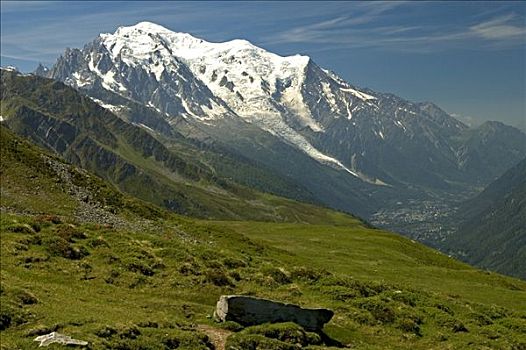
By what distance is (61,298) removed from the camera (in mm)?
35500

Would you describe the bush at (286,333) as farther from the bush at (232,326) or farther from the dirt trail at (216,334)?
the dirt trail at (216,334)

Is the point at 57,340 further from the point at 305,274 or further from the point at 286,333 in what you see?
the point at 305,274

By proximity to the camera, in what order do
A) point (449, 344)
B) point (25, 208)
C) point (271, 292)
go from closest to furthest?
point (449, 344) < point (271, 292) < point (25, 208)

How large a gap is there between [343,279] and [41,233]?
2661 cm

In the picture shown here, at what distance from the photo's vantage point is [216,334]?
3297 cm

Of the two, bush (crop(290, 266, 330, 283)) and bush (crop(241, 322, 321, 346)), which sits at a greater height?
bush (crop(241, 322, 321, 346))

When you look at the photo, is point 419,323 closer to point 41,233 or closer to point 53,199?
point 41,233

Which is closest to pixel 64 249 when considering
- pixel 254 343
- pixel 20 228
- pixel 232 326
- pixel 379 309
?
pixel 20 228

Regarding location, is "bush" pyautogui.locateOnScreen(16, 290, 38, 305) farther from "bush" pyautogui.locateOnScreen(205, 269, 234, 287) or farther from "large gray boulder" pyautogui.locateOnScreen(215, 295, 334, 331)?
"bush" pyautogui.locateOnScreen(205, 269, 234, 287)

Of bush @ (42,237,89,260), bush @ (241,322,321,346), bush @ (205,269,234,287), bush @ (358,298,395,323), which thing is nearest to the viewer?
bush @ (241,322,321,346)

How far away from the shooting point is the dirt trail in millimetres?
31466

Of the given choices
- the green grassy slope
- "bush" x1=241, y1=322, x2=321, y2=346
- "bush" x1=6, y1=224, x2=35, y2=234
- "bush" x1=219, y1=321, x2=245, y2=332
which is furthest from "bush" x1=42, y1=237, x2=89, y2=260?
"bush" x1=241, y1=322, x2=321, y2=346

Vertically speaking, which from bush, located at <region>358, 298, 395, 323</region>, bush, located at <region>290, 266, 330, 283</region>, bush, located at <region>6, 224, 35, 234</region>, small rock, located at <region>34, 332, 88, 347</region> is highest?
bush, located at <region>6, 224, 35, 234</region>

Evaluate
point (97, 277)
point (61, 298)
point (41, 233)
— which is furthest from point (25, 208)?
point (61, 298)
